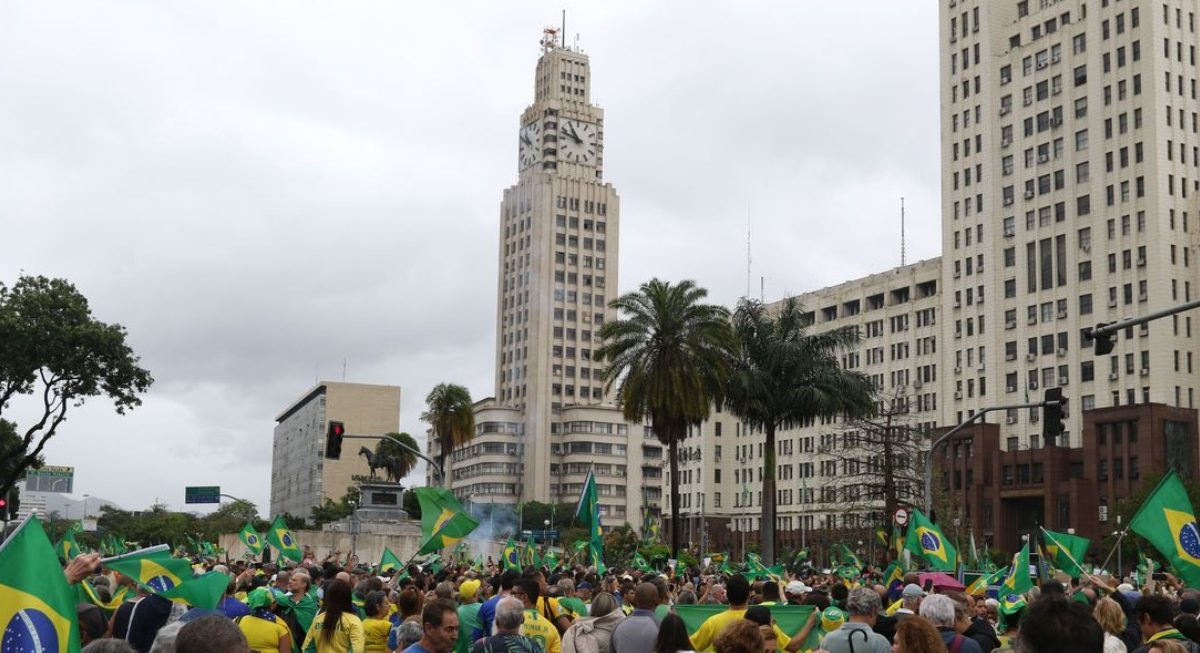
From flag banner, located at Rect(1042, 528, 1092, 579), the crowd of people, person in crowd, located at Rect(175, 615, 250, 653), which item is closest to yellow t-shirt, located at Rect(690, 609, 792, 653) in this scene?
the crowd of people

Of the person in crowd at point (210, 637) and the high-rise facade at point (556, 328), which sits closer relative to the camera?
the person in crowd at point (210, 637)

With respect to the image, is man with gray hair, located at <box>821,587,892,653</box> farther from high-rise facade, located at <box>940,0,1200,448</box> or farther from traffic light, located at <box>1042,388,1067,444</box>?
high-rise facade, located at <box>940,0,1200,448</box>

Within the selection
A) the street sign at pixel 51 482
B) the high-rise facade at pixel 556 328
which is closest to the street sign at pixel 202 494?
the street sign at pixel 51 482

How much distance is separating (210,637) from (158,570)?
6471 mm

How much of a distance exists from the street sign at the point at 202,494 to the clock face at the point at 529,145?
2934 inches

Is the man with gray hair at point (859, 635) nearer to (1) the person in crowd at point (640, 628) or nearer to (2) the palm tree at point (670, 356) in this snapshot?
(1) the person in crowd at point (640, 628)

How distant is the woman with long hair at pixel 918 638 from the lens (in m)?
8.24

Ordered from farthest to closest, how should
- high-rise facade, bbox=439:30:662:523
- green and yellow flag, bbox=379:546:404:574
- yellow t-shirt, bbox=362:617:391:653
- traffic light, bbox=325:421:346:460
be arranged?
high-rise facade, bbox=439:30:662:523, traffic light, bbox=325:421:346:460, green and yellow flag, bbox=379:546:404:574, yellow t-shirt, bbox=362:617:391:653

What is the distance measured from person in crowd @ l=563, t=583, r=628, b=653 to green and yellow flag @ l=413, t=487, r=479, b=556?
1388 centimetres

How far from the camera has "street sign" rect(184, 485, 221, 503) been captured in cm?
11375

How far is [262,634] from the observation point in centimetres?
1081

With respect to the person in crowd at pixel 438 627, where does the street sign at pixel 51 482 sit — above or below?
above

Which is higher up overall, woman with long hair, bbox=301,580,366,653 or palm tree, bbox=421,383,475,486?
palm tree, bbox=421,383,475,486

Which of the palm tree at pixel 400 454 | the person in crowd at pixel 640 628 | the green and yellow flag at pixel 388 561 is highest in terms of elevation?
the palm tree at pixel 400 454
